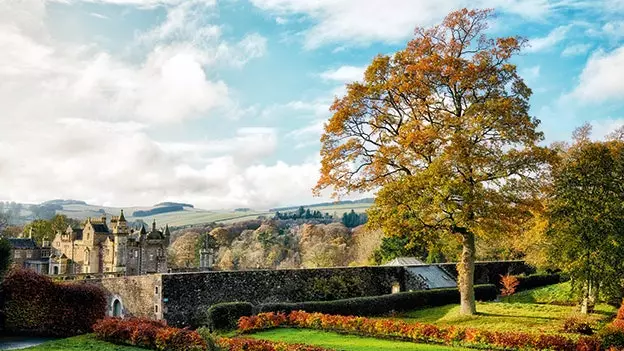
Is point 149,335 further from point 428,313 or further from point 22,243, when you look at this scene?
point 22,243

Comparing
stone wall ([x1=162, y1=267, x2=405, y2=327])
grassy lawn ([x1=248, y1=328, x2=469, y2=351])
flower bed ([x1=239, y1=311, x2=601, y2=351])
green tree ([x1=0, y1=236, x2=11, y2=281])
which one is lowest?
grassy lawn ([x1=248, y1=328, x2=469, y2=351])

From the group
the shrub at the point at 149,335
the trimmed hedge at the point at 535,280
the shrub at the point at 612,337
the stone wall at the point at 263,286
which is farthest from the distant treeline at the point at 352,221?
the shrub at the point at 612,337

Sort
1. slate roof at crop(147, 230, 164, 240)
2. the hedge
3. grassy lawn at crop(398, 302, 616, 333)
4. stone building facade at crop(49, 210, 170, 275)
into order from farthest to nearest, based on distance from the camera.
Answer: slate roof at crop(147, 230, 164, 240) < stone building facade at crop(49, 210, 170, 275) < the hedge < grassy lawn at crop(398, 302, 616, 333)

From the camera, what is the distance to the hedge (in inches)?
902

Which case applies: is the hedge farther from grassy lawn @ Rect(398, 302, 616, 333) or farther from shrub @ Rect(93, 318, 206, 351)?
grassy lawn @ Rect(398, 302, 616, 333)

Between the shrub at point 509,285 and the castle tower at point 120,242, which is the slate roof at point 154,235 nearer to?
the castle tower at point 120,242

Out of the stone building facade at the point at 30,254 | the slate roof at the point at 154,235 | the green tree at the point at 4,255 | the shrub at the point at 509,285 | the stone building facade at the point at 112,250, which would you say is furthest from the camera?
the stone building facade at the point at 30,254

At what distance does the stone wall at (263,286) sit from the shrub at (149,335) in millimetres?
4573

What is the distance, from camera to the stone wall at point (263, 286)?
23156 millimetres

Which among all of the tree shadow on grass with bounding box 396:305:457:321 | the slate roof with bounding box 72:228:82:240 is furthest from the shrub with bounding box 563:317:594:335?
the slate roof with bounding box 72:228:82:240

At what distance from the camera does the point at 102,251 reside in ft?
182

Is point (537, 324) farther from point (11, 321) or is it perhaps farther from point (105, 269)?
point (105, 269)

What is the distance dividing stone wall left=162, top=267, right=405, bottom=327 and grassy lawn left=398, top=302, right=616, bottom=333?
13.5 feet

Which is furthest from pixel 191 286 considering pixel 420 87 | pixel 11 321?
pixel 420 87
